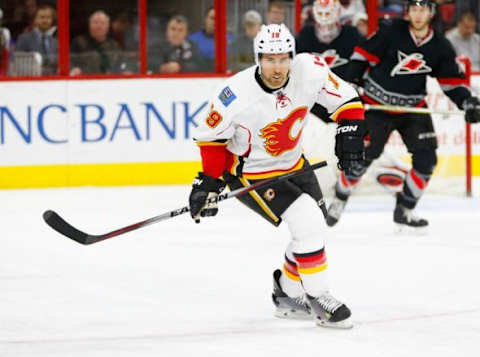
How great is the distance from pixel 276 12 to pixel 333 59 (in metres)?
1.17

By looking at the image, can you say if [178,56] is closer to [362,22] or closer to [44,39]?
[44,39]

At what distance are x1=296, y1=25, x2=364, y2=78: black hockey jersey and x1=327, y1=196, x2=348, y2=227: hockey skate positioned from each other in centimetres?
98

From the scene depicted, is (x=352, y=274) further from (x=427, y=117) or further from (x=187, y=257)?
(x=427, y=117)

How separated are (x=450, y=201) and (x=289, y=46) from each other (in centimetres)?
361

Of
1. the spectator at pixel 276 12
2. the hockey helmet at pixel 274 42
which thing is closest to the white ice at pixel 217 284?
the hockey helmet at pixel 274 42

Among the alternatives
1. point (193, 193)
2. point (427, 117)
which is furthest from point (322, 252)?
point (427, 117)

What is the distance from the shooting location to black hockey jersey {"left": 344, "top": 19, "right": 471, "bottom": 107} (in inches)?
243

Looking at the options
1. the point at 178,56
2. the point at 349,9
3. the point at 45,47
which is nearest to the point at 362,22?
the point at 349,9

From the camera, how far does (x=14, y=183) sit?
7.89 metres

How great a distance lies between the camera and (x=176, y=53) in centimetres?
822

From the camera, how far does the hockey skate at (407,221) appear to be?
6.33 m

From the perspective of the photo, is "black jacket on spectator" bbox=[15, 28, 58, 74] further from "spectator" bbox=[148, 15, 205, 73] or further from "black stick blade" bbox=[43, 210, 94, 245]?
"black stick blade" bbox=[43, 210, 94, 245]

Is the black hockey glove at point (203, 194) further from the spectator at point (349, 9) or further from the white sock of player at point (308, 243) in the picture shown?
the spectator at point (349, 9)

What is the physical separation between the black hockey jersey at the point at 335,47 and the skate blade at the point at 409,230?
119cm
